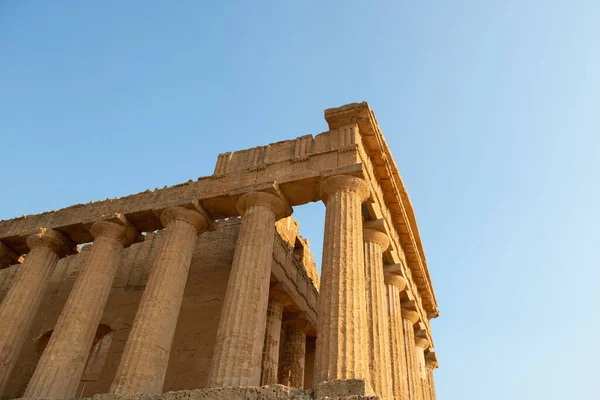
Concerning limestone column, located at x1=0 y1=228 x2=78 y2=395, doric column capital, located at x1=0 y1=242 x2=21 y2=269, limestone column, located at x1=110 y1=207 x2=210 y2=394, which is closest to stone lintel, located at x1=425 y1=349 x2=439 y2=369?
limestone column, located at x1=110 y1=207 x2=210 y2=394

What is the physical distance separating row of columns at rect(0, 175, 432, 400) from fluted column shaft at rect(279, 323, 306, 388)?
2449 millimetres

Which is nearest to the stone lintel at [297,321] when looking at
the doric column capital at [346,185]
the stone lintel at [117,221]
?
the stone lintel at [117,221]

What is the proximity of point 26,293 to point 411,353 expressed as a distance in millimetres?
13988

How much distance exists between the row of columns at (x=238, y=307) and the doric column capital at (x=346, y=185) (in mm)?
31

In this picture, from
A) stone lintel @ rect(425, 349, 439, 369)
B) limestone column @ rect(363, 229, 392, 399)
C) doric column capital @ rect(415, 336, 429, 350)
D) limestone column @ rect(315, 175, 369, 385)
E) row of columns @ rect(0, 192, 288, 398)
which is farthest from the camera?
stone lintel @ rect(425, 349, 439, 369)

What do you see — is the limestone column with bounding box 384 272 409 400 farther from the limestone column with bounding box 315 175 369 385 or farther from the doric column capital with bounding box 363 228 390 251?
the limestone column with bounding box 315 175 369 385

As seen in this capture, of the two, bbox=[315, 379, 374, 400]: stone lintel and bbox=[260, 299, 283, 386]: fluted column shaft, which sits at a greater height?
bbox=[260, 299, 283, 386]: fluted column shaft

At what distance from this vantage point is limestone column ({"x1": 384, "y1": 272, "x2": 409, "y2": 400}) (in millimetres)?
16655

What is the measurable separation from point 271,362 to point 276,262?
3932 millimetres

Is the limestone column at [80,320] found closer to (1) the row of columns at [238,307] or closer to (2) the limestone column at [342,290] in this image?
(1) the row of columns at [238,307]

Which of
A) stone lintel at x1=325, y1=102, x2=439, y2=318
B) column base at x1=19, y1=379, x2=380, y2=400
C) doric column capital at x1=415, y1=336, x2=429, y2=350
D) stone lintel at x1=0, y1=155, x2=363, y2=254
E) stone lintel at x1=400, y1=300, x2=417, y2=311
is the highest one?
stone lintel at x1=325, y1=102, x2=439, y2=318

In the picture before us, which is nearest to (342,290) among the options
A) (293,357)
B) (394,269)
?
(394,269)

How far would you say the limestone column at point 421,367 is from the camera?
19.6 metres

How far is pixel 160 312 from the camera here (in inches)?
570
